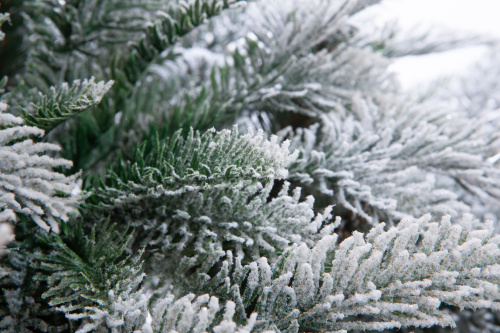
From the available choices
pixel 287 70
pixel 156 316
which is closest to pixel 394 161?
pixel 287 70

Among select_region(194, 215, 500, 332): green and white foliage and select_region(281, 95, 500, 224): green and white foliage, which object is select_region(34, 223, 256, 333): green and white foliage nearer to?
select_region(194, 215, 500, 332): green and white foliage

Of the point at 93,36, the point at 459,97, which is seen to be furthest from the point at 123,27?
the point at 459,97

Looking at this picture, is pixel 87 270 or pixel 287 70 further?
pixel 287 70

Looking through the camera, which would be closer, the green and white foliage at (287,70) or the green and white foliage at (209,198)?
the green and white foliage at (209,198)

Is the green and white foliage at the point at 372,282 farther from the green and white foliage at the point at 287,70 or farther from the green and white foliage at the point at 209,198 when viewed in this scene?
the green and white foliage at the point at 287,70

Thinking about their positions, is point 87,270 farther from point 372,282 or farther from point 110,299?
point 372,282

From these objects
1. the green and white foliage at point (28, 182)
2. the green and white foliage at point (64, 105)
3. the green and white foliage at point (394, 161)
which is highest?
the green and white foliage at point (64, 105)

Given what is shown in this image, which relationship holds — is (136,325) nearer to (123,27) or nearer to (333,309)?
(333,309)

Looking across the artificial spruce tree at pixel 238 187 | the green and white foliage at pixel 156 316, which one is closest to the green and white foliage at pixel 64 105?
the artificial spruce tree at pixel 238 187
